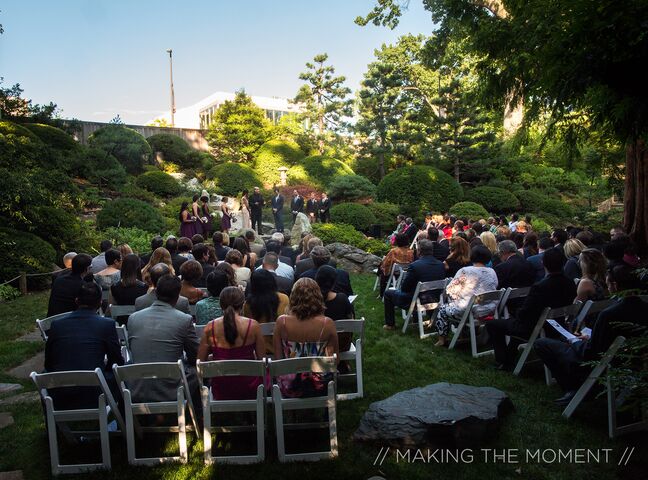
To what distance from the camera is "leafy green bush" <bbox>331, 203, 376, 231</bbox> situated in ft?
66.3

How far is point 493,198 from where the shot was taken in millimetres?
24469

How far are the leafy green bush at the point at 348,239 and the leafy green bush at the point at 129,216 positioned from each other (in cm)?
507

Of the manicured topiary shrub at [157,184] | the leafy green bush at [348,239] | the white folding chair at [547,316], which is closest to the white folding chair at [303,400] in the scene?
the white folding chair at [547,316]

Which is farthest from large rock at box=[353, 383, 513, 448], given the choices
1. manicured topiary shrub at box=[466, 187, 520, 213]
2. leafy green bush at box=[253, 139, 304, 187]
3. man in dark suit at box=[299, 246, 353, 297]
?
leafy green bush at box=[253, 139, 304, 187]

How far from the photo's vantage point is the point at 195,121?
7888 centimetres

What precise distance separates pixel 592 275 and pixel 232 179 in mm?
22237

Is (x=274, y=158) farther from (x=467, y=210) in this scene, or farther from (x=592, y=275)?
(x=592, y=275)

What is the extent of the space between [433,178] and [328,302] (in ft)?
61.8

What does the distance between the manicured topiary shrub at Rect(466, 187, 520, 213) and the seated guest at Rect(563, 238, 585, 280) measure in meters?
17.7

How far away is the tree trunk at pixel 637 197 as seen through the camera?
37.1 feet

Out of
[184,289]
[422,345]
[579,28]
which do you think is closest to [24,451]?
[184,289]

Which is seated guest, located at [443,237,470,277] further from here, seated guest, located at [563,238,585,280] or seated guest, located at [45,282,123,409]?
seated guest, located at [45,282,123,409]

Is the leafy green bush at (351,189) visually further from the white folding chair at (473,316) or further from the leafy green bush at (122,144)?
the white folding chair at (473,316)

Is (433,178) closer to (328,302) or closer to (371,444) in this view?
(328,302)
